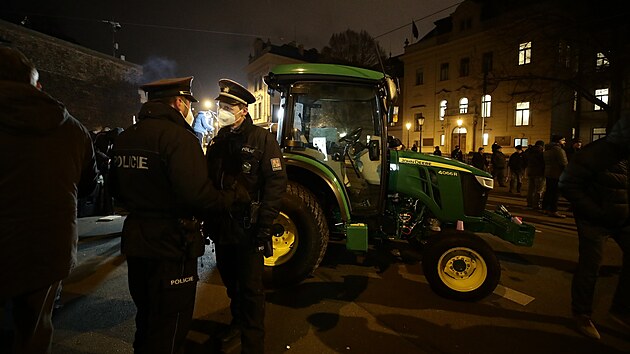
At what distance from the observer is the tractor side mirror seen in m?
4.10

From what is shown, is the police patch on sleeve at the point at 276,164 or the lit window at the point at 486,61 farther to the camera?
the lit window at the point at 486,61

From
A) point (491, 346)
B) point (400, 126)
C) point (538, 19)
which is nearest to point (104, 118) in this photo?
point (400, 126)

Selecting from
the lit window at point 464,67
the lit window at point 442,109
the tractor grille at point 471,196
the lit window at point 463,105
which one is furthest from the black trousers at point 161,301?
the lit window at point 442,109

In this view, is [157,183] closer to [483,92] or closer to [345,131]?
[345,131]

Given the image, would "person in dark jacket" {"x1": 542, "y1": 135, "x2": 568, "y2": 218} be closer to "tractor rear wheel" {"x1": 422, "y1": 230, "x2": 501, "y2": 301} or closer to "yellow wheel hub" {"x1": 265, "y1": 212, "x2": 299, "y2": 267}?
"tractor rear wheel" {"x1": 422, "y1": 230, "x2": 501, "y2": 301}

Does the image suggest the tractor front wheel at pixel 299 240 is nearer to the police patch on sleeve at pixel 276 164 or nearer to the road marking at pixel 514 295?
the police patch on sleeve at pixel 276 164

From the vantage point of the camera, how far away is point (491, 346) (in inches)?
112

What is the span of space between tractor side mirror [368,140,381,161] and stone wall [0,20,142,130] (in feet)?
88.8

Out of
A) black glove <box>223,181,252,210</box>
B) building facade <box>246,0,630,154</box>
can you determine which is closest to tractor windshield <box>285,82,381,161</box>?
black glove <box>223,181,252,210</box>

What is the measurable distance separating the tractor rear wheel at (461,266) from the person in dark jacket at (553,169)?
6367mm

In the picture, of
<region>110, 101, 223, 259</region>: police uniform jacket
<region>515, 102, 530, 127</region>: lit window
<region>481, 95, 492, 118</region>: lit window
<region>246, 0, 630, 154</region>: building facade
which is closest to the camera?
<region>110, 101, 223, 259</region>: police uniform jacket

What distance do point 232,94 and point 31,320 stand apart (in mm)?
1882

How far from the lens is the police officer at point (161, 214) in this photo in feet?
6.15

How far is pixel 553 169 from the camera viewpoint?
855 cm
